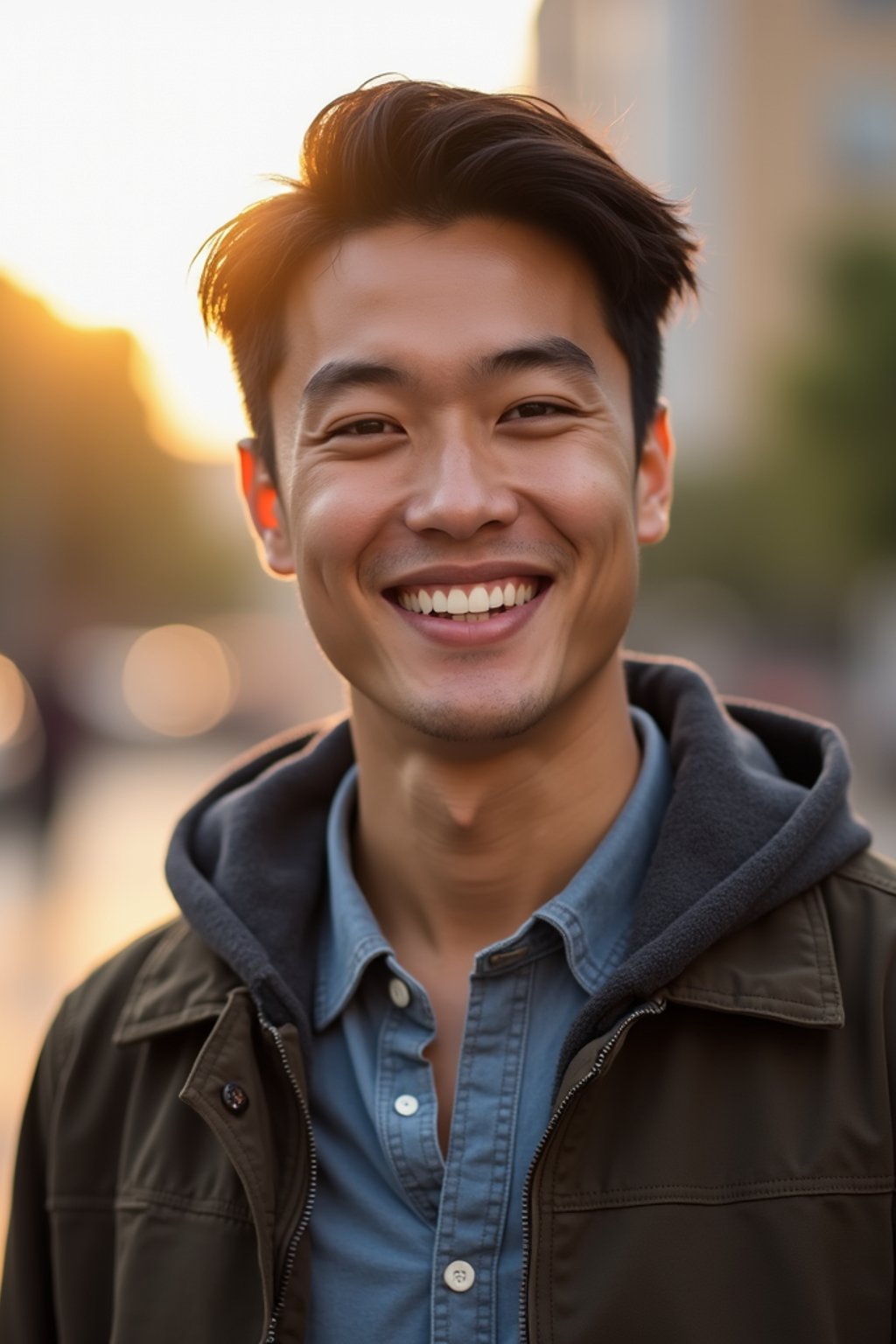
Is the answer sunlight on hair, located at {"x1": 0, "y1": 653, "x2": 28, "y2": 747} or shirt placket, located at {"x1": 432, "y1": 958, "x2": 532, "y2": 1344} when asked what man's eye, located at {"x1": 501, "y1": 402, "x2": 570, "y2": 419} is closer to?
shirt placket, located at {"x1": 432, "y1": 958, "x2": 532, "y2": 1344}

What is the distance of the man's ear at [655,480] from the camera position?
2.91 m

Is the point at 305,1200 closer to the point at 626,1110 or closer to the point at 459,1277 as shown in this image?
the point at 459,1277

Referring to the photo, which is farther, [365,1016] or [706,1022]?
[365,1016]

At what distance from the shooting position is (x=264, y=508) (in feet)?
10.0

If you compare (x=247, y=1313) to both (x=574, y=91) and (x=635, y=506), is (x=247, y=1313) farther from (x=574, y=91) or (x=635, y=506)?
(x=574, y=91)

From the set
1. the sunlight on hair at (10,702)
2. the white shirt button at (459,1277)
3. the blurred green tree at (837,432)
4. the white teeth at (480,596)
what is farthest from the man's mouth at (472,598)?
the blurred green tree at (837,432)

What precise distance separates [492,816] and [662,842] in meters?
0.30

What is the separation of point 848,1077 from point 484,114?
166cm

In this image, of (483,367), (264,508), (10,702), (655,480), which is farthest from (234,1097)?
(10,702)

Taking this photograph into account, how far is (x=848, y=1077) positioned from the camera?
237cm

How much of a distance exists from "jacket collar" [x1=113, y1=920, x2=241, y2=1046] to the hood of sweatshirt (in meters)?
0.06

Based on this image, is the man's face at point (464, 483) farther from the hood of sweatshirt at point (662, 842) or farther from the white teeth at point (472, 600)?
the hood of sweatshirt at point (662, 842)

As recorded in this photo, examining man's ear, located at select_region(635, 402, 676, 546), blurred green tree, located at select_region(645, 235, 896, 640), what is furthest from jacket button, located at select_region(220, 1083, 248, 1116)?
blurred green tree, located at select_region(645, 235, 896, 640)

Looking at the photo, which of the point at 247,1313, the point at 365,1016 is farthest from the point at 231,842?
the point at 247,1313
